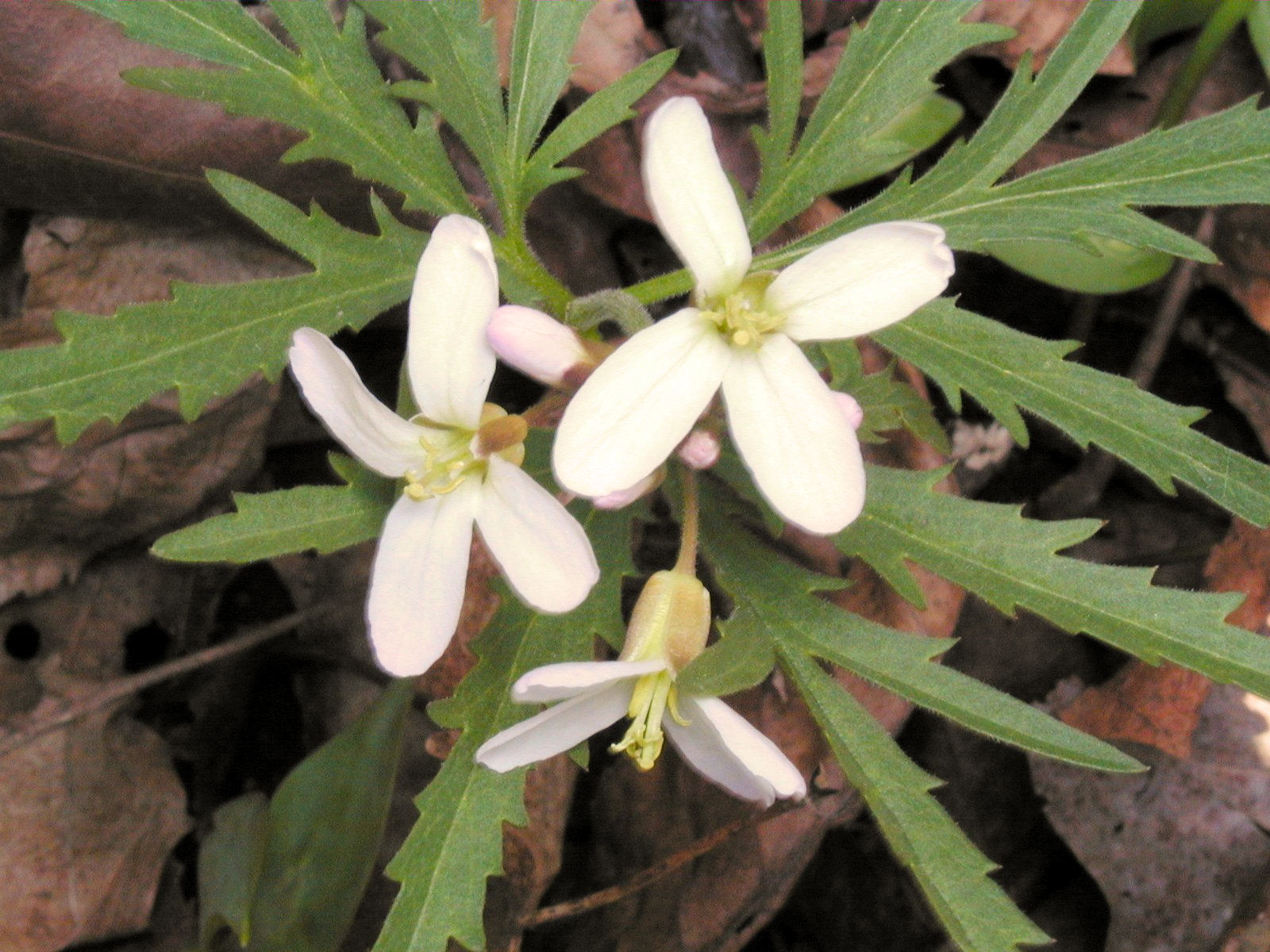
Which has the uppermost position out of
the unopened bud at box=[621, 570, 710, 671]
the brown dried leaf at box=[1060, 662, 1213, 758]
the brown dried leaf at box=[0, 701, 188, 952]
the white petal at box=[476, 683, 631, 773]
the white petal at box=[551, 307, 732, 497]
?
the white petal at box=[551, 307, 732, 497]

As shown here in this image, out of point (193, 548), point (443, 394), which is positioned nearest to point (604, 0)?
point (443, 394)

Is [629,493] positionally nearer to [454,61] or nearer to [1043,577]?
[1043,577]

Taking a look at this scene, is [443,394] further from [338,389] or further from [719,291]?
[719,291]

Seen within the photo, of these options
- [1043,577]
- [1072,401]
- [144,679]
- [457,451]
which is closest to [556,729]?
[457,451]

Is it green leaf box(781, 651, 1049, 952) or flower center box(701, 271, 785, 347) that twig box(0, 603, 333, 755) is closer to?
green leaf box(781, 651, 1049, 952)

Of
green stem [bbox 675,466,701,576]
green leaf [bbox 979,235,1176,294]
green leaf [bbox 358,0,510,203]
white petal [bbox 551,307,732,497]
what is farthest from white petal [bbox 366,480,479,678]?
green leaf [bbox 979,235,1176,294]

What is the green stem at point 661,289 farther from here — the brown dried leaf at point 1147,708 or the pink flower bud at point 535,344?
the brown dried leaf at point 1147,708

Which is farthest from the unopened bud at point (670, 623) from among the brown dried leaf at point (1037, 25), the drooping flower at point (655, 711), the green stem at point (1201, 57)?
the brown dried leaf at point (1037, 25)
